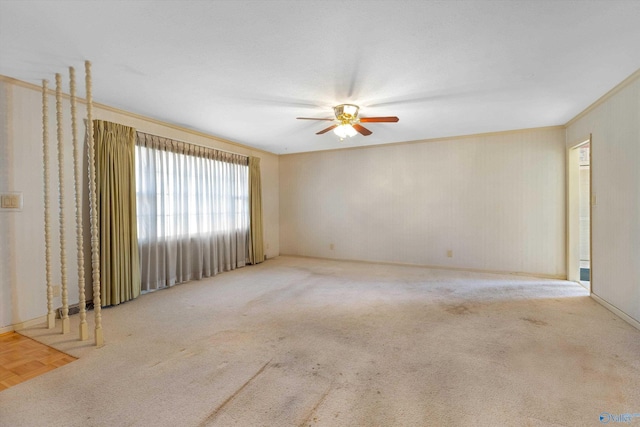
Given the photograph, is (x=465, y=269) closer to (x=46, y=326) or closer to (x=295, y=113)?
(x=295, y=113)

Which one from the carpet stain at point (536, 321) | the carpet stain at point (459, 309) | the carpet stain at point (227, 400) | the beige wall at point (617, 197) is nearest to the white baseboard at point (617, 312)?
the beige wall at point (617, 197)

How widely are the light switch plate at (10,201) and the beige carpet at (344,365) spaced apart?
1162mm

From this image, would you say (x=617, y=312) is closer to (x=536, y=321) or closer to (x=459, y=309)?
(x=536, y=321)

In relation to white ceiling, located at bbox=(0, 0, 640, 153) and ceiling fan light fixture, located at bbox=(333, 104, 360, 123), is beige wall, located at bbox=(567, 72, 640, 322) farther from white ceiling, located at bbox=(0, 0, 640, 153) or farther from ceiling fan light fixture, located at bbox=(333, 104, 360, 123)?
ceiling fan light fixture, located at bbox=(333, 104, 360, 123)

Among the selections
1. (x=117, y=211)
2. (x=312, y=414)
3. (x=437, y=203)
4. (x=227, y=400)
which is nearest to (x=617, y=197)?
(x=437, y=203)

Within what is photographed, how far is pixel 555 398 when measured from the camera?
1.71m

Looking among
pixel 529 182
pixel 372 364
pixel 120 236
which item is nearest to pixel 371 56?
pixel 372 364

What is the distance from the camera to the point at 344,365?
2.09 metres

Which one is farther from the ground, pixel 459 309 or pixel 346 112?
pixel 346 112

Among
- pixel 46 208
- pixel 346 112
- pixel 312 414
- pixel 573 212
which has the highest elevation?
pixel 346 112

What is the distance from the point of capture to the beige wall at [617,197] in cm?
271

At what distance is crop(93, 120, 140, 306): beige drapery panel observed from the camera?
3314mm

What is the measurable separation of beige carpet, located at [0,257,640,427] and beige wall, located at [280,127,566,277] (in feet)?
4.37

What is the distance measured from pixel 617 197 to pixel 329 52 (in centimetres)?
322
